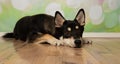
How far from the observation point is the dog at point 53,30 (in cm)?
276

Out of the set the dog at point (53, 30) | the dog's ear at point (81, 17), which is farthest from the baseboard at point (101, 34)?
the dog's ear at point (81, 17)

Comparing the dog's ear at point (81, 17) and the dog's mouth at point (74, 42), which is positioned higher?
the dog's ear at point (81, 17)

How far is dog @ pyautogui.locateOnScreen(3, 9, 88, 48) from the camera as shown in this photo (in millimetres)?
2762

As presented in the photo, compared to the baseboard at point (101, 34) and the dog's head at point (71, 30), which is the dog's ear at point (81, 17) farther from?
the baseboard at point (101, 34)

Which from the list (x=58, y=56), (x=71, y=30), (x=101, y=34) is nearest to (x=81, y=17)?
(x=71, y=30)

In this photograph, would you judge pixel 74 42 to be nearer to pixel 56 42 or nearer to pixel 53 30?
pixel 56 42

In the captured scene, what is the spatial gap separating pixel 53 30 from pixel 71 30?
371 mm

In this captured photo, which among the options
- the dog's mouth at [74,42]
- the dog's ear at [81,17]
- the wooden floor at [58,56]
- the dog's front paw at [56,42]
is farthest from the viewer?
the dog's ear at [81,17]

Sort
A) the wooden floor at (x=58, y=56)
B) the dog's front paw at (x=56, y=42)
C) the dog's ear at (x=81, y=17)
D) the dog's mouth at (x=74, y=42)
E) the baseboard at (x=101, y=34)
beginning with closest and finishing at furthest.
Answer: the wooden floor at (x=58, y=56) → the dog's mouth at (x=74, y=42) → the dog's front paw at (x=56, y=42) → the dog's ear at (x=81, y=17) → the baseboard at (x=101, y=34)

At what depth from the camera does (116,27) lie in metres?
4.21

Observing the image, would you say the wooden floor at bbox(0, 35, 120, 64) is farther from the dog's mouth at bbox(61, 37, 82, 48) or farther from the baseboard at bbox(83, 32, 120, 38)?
the baseboard at bbox(83, 32, 120, 38)

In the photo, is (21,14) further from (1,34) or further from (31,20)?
(31,20)

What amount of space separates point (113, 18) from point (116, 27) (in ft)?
0.49

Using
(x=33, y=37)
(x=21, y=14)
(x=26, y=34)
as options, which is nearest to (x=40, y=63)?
(x=33, y=37)
